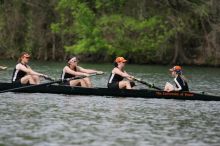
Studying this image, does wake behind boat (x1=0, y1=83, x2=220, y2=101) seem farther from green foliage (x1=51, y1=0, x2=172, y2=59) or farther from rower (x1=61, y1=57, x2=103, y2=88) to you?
green foliage (x1=51, y1=0, x2=172, y2=59)

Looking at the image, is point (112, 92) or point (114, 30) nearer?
point (112, 92)

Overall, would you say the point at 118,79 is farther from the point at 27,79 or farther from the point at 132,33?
the point at 132,33

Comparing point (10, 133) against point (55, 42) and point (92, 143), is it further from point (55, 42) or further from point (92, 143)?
point (55, 42)

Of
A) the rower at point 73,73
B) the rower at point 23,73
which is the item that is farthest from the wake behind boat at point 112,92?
the rower at point 73,73

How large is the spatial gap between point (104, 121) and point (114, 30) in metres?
48.4

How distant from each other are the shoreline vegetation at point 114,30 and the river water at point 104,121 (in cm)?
3312

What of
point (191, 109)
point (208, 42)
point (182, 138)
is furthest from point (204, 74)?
point (182, 138)

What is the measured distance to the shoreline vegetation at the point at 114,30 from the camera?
63.6 meters

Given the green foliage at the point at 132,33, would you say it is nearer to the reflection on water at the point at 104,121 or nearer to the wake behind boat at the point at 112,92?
the wake behind boat at the point at 112,92

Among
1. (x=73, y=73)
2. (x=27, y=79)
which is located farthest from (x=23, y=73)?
(x=73, y=73)

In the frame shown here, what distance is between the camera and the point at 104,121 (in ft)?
72.9

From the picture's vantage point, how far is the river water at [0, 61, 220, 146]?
1872cm


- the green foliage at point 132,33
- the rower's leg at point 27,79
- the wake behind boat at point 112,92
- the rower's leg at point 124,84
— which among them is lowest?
the wake behind boat at point 112,92

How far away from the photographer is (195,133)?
20.2 meters
